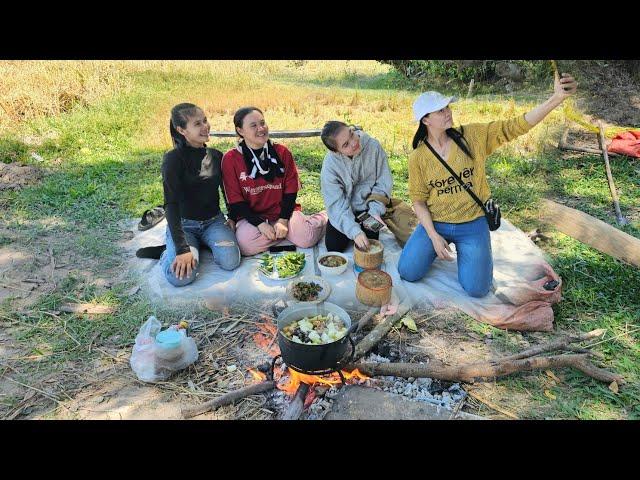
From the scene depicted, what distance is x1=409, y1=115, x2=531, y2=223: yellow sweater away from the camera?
3693mm

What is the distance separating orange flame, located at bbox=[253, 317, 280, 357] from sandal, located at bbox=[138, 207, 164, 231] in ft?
7.16

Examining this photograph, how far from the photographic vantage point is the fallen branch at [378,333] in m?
3.21

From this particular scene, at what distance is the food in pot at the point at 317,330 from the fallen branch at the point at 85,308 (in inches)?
68.5

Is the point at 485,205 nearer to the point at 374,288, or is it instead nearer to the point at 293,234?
the point at 374,288

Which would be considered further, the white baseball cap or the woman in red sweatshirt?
the woman in red sweatshirt

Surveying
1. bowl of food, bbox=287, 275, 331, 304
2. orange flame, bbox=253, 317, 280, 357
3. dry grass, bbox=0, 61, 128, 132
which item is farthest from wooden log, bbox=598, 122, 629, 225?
dry grass, bbox=0, 61, 128, 132

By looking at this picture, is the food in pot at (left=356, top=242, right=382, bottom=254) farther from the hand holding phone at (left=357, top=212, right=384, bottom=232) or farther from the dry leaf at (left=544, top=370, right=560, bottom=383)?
the dry leaf at (left=544, top=370, right=560, bottom=383)

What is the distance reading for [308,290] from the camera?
376 cm

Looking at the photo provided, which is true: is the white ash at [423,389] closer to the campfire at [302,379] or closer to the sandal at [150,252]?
the campfire at [302,379]

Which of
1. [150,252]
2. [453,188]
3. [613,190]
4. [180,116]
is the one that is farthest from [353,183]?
[613,190]

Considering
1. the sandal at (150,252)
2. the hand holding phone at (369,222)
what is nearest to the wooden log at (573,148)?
the hand holding phone at (369,222)

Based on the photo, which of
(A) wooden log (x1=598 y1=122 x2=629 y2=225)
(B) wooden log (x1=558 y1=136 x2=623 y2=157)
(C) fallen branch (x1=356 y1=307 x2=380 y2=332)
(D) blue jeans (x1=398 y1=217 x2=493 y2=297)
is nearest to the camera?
(C) fallen branch (x1=356 y1=307 x2=380 y2=332)
